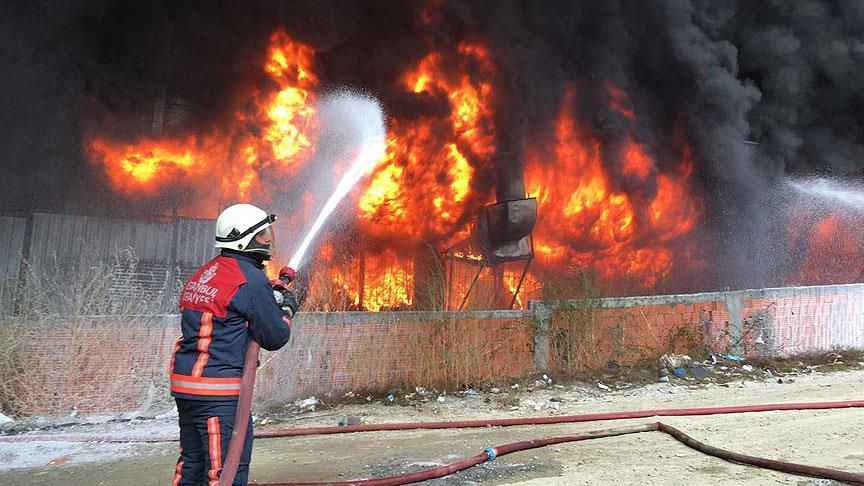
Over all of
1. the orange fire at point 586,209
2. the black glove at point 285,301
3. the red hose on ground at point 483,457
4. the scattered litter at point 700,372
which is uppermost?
the orange fire at point 586,209

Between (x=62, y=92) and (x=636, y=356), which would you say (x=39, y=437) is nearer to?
(x=636, y=356)

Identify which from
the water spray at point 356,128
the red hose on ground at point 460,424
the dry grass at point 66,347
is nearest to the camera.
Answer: the red hose on ground at point 460,424

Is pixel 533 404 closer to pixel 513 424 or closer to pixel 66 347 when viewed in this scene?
pixel 513 424

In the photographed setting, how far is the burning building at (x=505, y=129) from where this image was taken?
1330cm

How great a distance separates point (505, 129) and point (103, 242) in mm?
10017

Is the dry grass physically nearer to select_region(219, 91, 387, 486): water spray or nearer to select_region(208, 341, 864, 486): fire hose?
select_region(208, 341, 864, 486): fire hose

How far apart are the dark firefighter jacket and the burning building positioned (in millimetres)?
7806

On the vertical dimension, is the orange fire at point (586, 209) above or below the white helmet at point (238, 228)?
above

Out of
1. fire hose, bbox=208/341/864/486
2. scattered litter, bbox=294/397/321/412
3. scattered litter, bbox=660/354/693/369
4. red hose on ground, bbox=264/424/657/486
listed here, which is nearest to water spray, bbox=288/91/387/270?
scattered litter, bbox=294/397/321/412

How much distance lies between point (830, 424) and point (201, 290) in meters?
5.77

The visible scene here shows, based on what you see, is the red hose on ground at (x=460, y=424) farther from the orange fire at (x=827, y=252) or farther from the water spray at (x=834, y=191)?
the water spray at (x=834, y=191)

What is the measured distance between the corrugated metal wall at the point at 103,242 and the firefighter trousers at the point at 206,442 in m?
9.72

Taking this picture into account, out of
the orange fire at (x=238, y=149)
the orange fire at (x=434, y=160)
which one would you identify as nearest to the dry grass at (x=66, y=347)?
the orange fire at (x=238, y=149)

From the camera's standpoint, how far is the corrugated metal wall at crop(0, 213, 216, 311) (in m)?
11.4
